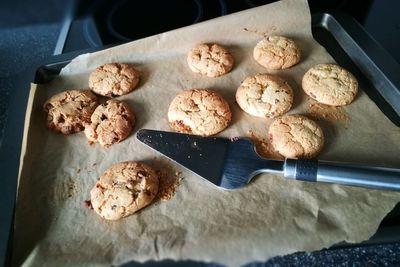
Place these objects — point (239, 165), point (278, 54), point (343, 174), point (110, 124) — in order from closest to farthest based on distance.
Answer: point (343, 174)
point (239, 165)
point (110, 124)
point (278, 54)

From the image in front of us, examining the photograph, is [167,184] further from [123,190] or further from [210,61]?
[210,61]

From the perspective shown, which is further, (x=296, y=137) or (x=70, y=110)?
(x=70, y=110)

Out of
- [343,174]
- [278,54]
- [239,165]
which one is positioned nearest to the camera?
[343,174]

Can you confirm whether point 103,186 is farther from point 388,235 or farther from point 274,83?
point 388,235

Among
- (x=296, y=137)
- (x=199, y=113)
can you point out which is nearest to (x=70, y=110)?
(x=199, y=113)

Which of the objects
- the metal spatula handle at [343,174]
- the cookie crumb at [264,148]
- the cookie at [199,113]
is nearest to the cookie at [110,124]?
the cookie at [199,113]

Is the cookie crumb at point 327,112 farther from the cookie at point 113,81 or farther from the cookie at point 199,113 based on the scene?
the cookie at point 113,81

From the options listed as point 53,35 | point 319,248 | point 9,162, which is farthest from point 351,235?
point 53,35
